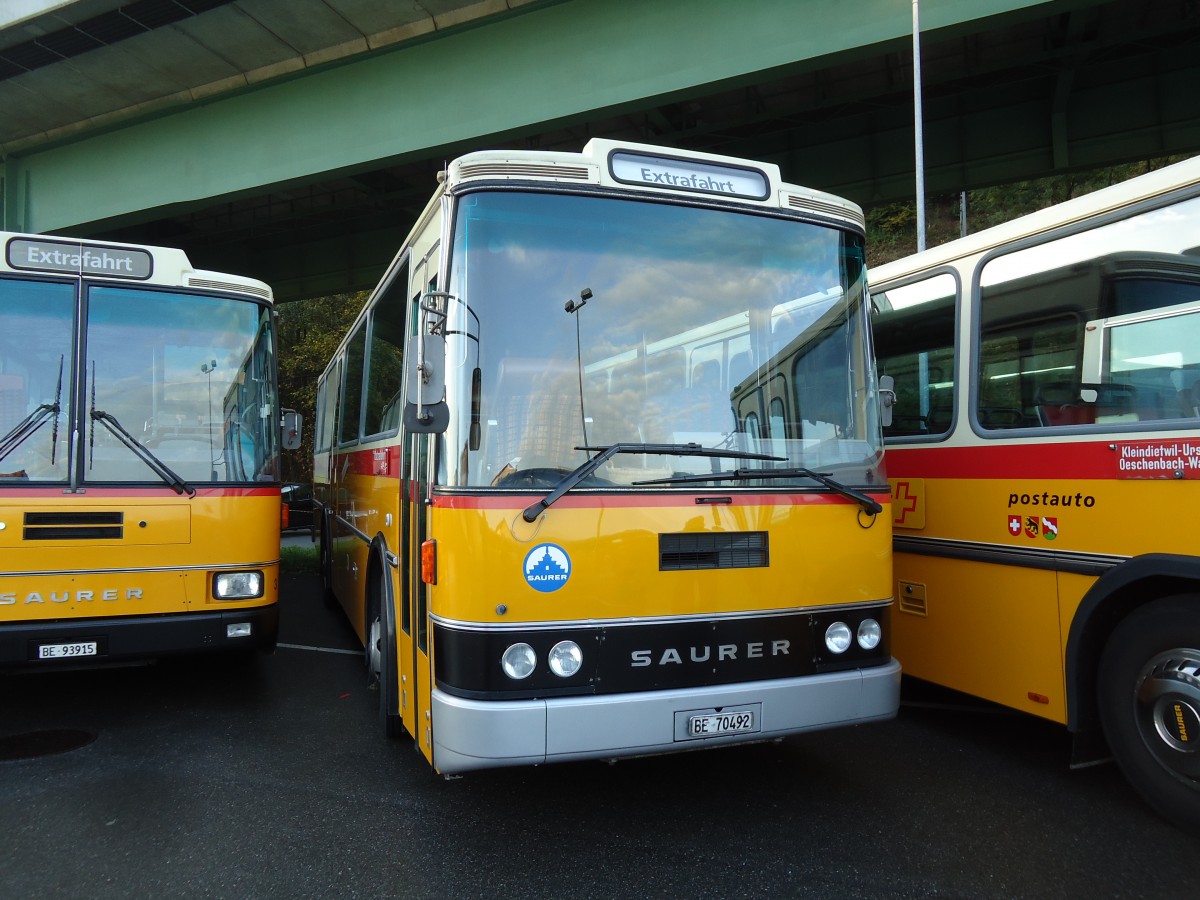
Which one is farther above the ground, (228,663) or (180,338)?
(180,338)

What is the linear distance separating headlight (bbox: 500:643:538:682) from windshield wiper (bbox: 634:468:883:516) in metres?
0.84

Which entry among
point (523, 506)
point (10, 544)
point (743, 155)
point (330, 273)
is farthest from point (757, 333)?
point (330, 273)

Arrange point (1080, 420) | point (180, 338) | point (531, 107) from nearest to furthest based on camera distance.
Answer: point (1080, 420) < point (180, 338) < point (531, 107)

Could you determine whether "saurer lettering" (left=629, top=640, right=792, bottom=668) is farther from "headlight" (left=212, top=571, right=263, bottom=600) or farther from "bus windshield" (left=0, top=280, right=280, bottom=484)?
"bus windshield" (left=0, top=280, right=280, bottom=484)

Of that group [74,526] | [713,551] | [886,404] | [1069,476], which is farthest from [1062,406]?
[74,526]

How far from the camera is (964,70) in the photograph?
11.4 m

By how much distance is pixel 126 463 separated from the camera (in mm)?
5664

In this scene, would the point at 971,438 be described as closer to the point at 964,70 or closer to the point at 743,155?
the point at 964,70

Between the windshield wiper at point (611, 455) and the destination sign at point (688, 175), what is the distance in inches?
48.8

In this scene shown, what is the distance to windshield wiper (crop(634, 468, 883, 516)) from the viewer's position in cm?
380

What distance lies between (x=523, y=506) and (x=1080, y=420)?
9.44 feet

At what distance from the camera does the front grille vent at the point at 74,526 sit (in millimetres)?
5402

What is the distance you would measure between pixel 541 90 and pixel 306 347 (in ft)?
56.7

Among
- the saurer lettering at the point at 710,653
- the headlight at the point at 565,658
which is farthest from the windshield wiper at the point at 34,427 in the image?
the saurer lettering at the point at 710,653
